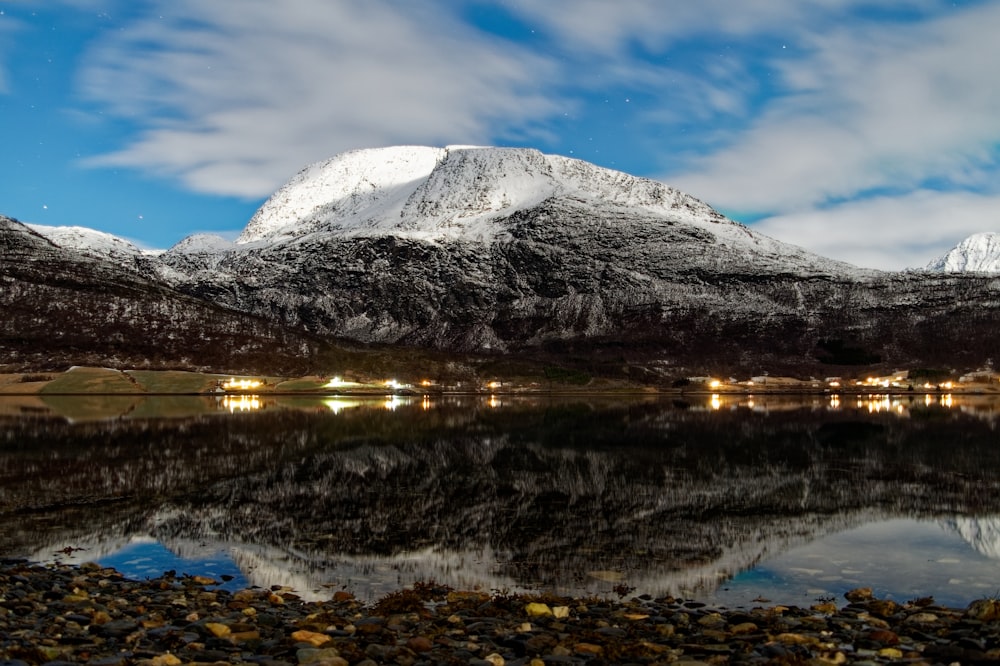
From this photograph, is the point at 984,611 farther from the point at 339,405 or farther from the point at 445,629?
the point at 339,405

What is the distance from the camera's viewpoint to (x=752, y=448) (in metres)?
67.0

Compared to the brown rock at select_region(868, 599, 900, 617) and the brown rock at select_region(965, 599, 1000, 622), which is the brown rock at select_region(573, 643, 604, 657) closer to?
the brown rock at select_region(868, 599, 900, 617)

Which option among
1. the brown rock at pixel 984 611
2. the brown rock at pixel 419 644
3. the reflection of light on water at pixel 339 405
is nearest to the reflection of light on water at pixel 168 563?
the brown rock at pixel 419 644

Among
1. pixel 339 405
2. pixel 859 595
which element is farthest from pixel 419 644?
pixel 339 405

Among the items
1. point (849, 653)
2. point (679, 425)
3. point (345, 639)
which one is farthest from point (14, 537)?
point (679, 425)

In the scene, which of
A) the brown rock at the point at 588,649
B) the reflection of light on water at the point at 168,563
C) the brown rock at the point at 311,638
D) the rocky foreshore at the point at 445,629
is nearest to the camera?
the rocky foreshore at the point at 445,629

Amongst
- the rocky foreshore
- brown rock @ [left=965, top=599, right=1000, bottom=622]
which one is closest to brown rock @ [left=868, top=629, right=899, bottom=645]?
the rocky foreshore

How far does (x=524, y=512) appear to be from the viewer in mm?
36688

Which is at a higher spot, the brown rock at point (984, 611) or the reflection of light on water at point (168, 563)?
the brown rock at point (984, 611)

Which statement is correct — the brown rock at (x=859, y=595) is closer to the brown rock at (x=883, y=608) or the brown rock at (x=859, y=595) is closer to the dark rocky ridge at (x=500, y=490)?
the brown rock at (x=883, y=608)

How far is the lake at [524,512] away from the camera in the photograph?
2544 centimetres

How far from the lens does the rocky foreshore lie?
16.3 meters

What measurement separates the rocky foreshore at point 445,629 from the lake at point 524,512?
205 cm

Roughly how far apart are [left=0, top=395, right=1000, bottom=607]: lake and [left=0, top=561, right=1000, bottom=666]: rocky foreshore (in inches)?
80.5
